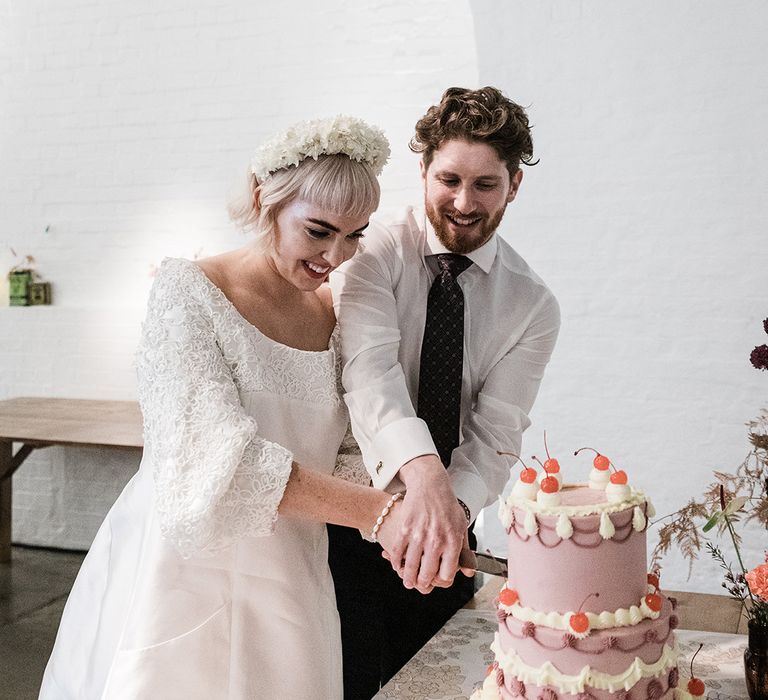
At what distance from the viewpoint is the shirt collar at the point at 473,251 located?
2220 mm

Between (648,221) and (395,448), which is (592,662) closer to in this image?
(395,448)

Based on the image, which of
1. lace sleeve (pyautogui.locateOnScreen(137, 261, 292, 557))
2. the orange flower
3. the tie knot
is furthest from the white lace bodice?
the orange flower

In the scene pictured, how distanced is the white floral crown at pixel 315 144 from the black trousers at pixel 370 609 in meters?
0.89

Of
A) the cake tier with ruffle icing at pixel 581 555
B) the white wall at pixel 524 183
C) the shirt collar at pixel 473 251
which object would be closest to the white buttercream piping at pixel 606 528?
the cake tier with ruffle icing at pixel 581 555

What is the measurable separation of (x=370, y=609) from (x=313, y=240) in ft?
3.07

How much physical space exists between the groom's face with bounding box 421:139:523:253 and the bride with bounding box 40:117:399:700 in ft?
0.75

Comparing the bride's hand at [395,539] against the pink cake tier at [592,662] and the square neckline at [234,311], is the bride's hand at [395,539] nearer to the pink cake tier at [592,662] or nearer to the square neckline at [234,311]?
the pink cake tier at [592,662]

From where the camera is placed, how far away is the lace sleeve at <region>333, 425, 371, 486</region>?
192 centimetres

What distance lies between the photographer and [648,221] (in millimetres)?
3971

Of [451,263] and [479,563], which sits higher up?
[451,263]

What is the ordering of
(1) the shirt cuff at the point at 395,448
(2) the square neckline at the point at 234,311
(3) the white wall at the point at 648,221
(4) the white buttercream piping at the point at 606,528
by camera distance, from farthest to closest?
(3) the white wall at the point at 648,221, (2) the square neckline at the point at 234,311, (1) the shirt cuff at the point at 395,448, (4) the white buttercream piping at the point at 606,528

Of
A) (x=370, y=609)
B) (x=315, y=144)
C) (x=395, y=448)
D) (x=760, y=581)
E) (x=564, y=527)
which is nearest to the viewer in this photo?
(x=564, y=527)

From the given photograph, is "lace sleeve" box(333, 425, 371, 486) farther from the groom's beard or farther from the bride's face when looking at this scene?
the groom's beard

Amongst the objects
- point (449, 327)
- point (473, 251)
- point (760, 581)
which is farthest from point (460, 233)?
point (760, 581)
